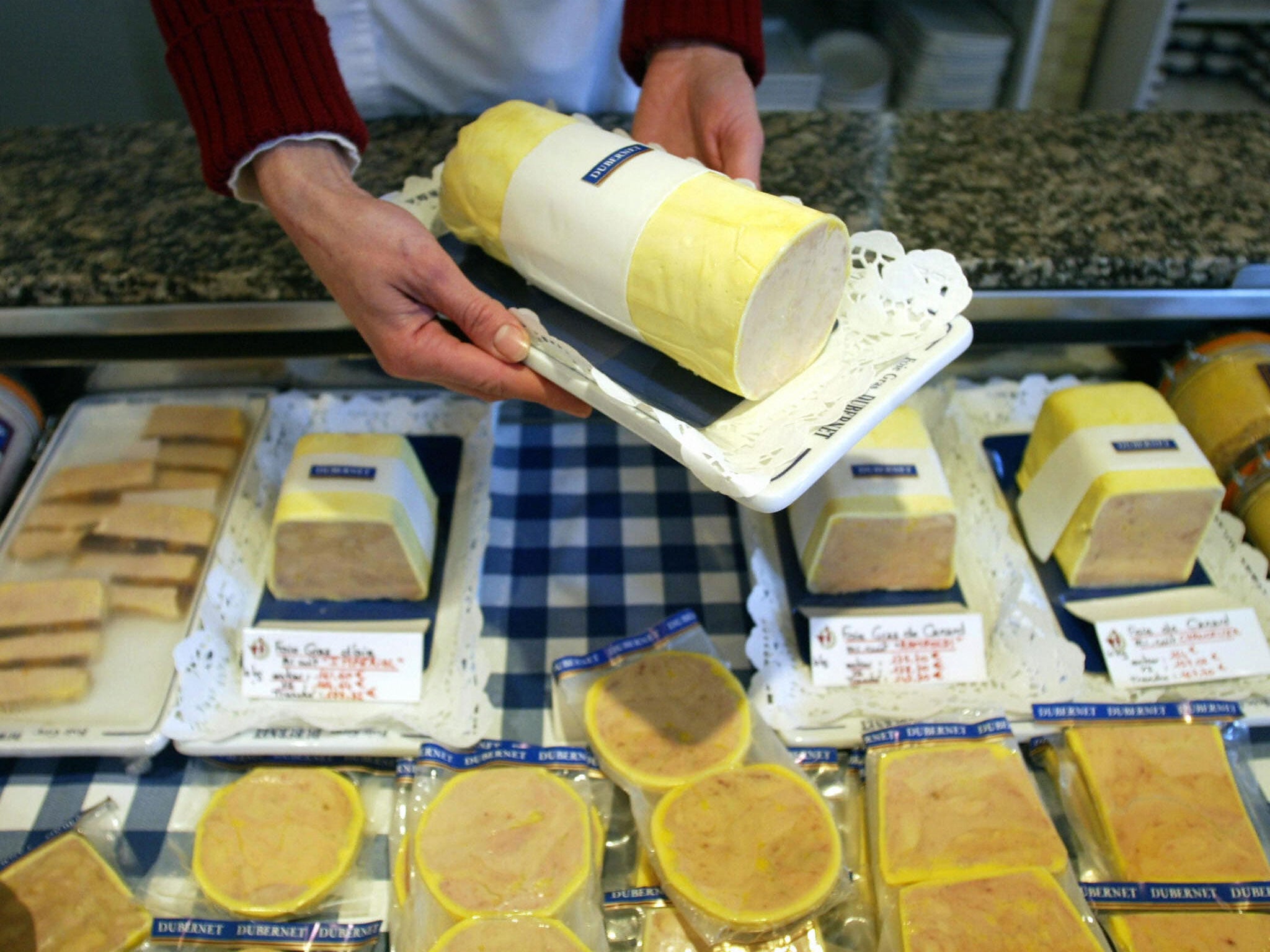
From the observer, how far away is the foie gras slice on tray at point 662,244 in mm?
1061

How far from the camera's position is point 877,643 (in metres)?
1.38

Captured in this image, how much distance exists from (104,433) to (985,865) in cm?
164

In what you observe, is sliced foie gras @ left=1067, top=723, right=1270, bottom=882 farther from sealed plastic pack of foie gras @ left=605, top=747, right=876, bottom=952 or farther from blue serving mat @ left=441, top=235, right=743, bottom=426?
blue serving mat @ left=441, top=235, right=743, bottom=426

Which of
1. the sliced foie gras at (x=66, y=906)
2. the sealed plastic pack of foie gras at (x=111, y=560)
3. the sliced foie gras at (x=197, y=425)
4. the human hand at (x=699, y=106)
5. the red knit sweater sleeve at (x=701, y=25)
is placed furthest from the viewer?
the sliced foie gras at (x=197, y=425)

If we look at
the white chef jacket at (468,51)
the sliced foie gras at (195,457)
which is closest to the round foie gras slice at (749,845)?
the sliced foie gras at (195,457)

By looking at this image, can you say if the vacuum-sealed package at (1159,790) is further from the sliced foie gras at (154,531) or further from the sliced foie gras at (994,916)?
the sliced foie gras at (154,531)

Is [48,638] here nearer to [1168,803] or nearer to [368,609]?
[368,609]

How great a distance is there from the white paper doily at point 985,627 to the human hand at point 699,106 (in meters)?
0.61

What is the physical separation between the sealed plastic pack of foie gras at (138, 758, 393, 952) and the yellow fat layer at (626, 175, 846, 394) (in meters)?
0.75

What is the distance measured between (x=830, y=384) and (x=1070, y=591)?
65cm

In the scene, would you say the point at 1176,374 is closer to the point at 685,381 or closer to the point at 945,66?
the point at 685,381

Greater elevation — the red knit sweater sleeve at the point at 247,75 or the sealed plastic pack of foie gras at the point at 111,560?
the red knit sweater sleeve at the point at 247,75

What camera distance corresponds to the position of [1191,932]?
107cm

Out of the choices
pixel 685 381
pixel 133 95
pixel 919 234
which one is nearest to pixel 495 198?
pixel 685 381
